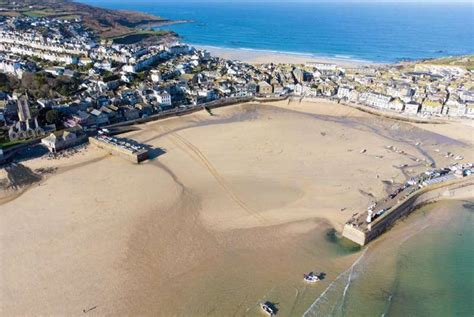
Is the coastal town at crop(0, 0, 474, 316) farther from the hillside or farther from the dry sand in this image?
the hillside

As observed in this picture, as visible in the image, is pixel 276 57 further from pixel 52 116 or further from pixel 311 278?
pixel 311 278

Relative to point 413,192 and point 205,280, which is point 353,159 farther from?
point 205,280

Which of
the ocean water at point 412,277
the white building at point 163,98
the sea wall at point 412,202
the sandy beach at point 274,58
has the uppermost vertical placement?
the sandy beach at point 274,58

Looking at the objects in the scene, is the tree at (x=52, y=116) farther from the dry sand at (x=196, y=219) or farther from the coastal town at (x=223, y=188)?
the dry sand at (x=196, y=219)

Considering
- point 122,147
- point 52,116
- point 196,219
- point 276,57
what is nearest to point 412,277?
point 196,219

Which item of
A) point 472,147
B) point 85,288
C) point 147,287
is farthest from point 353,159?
point 85,288

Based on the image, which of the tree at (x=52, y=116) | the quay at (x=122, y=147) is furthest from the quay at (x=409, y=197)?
the tree at (x=52, y=116)

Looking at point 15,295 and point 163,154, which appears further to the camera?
point 163,154
